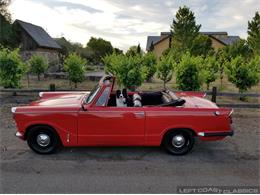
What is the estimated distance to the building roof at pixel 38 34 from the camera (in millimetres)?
35481

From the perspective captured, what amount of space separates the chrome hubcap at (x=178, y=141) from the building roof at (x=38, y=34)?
33.9m

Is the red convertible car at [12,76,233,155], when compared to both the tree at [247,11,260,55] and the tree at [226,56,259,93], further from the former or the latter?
the tree at [247,11,260,55]

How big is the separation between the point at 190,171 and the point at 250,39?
35593 millimetres

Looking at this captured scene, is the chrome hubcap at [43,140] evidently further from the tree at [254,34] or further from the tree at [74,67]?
the tree at [254,34]

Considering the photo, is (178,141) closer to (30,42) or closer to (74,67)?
(74,67)

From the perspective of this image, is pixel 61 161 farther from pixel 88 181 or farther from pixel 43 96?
pixel 43 96

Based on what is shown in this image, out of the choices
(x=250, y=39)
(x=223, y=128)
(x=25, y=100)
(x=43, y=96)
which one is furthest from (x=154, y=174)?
(x=250, y=39)

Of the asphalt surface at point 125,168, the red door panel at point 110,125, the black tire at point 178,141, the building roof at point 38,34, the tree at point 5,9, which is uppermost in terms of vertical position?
the tree at point 5,9

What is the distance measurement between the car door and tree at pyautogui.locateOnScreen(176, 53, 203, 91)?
21.1 feet

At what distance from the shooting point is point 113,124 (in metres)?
4.59

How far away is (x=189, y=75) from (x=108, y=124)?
676 cm

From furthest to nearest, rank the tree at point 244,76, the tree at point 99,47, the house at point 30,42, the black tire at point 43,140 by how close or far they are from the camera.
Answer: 1. the tree at point 99,47
2. the house at point 30,42
3. the tree at point 244,76
4. the black tire at point 43,140

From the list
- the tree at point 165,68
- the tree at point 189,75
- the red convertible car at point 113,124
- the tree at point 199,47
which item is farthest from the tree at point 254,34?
the red convertible car at point 113,124

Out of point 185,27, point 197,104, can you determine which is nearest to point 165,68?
point 197,104
